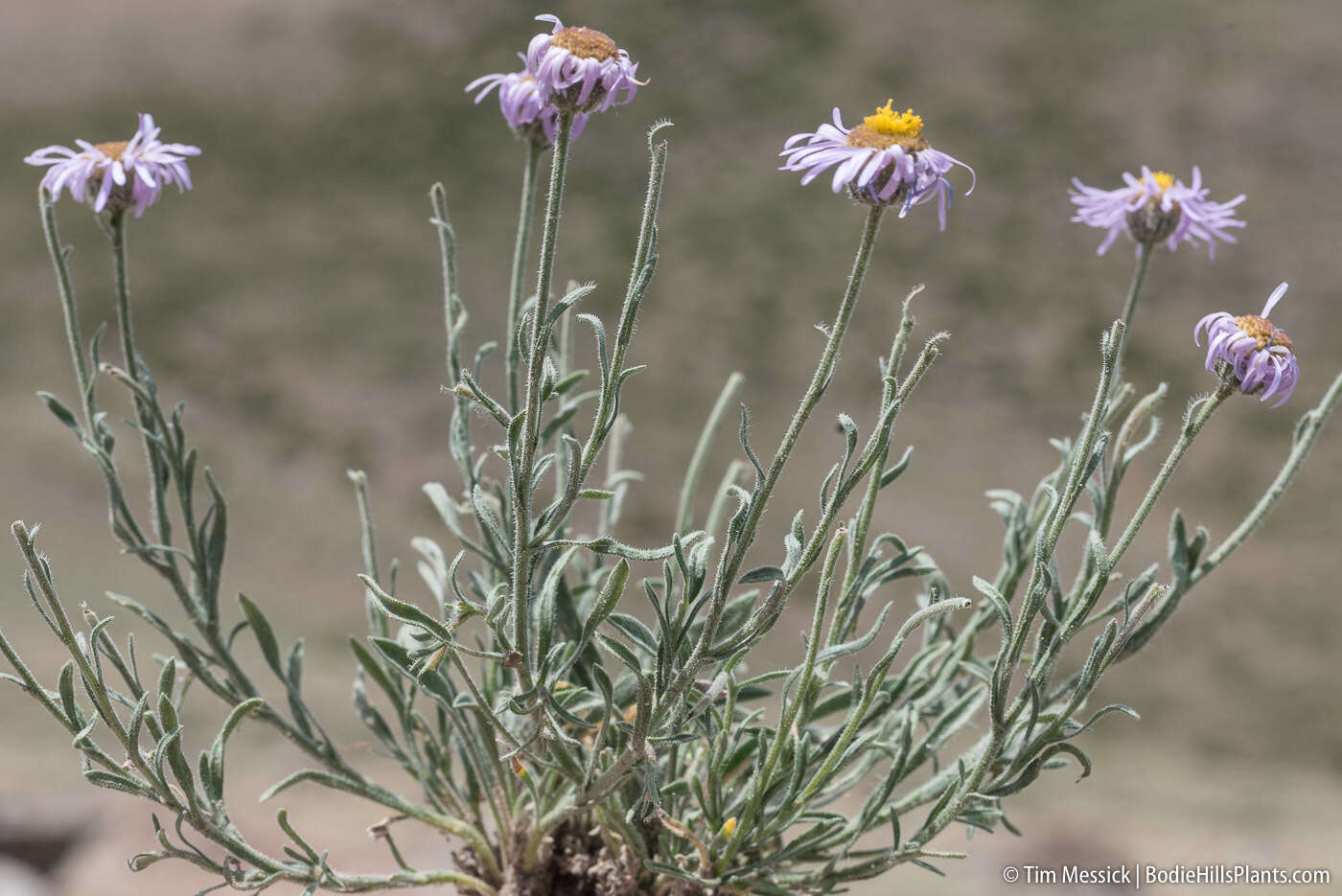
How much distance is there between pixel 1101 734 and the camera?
1987 mm

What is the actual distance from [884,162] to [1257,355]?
0.41 ft

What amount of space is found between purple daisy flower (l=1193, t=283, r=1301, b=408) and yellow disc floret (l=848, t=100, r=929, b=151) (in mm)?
103

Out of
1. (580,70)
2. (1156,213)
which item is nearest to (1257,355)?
(1156,213)

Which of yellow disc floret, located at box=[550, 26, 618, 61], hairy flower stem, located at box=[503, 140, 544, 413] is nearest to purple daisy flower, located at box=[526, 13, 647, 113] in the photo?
yellow disc floret, located at box=[550, 26, 618, 61]

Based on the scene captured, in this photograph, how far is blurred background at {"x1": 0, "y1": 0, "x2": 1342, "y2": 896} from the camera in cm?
189

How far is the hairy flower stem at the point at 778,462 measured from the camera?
326 mm

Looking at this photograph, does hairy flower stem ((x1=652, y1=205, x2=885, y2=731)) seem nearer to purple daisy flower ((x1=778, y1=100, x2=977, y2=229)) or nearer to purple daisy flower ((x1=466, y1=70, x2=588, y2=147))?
purple daisy flower ((x1=778, y1=100, x2=977, y2=229))

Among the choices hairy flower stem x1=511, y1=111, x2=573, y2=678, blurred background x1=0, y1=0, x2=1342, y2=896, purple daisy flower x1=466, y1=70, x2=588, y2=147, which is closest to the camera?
hairy flower stem x1=511, y1=111, x2=573, y2=678

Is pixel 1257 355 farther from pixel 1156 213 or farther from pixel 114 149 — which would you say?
pixel 114 149

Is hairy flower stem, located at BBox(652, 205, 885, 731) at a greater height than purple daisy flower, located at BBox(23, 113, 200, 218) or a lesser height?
lesser

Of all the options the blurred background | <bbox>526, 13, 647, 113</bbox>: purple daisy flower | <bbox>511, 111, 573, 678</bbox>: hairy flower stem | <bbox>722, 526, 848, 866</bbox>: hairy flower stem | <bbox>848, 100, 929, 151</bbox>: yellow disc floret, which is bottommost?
<bbox>722, 526, 848, 866</bbox>: hairy flower stem

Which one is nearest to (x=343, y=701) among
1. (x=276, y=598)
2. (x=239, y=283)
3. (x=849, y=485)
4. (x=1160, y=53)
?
(x=276, y=598)

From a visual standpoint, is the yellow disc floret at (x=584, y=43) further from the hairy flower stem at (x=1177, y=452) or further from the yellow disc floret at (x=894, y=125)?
the hairy flower stem at (x=1177, y=452)

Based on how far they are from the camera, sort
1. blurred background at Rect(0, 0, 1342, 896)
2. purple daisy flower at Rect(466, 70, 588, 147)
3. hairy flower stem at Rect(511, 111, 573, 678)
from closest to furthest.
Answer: hairy flower stem at Rect(511, 111, 573, 678), purple daisy flower at Rect(466, 70, 588, 147), blurred background at Rect(0, 0, 1342, 896)
